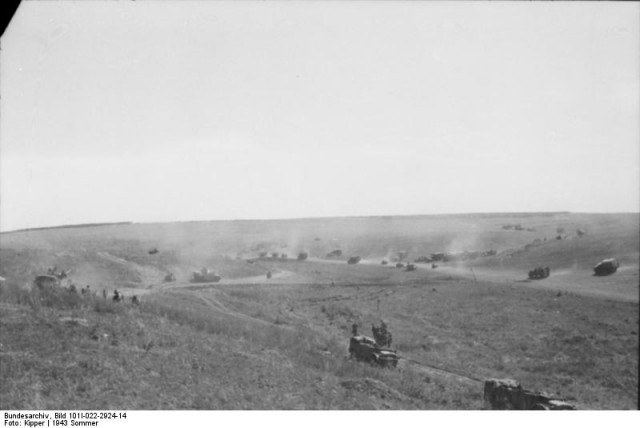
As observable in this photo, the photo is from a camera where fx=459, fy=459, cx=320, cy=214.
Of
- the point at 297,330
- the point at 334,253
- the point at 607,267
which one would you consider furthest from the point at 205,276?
the point at 334,253

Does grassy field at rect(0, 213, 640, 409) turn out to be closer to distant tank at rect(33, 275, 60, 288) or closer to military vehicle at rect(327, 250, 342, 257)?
distant tank at rect(33, 275, 60, 288)

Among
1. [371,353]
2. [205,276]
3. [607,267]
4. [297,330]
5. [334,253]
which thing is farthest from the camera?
[334,253]

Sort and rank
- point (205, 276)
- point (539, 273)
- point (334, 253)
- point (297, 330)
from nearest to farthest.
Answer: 1. point (297, 330)
2. point (205, 276)
3. point (539, 273)
4. point (334, 253)

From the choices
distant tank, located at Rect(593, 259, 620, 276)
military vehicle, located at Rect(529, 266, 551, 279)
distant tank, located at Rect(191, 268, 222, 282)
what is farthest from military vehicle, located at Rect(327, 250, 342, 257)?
distant tank, located at Rect(593, 259, 620, 276)

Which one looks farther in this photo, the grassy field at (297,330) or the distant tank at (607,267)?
the distant tank at (607,267)

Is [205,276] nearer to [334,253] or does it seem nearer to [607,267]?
[607,267]

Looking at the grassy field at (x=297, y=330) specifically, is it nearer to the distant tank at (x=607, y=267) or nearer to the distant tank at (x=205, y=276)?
the distant tank at (x=607, y=267)

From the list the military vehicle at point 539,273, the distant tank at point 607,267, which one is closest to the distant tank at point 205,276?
the military vehicle at point 539,273
